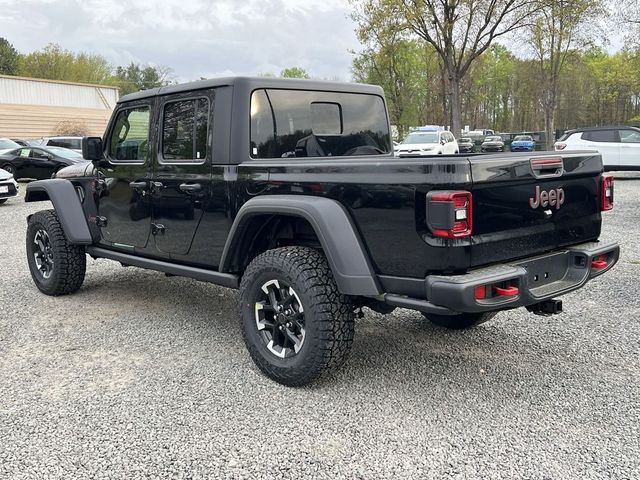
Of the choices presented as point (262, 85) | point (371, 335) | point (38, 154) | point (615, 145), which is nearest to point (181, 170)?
point (262, 85)

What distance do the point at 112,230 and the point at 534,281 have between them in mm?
3476

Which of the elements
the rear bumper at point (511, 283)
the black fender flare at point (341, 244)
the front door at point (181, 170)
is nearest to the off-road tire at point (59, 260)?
the front door at point (181, 170)

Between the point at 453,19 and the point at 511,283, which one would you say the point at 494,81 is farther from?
the point at 511,283

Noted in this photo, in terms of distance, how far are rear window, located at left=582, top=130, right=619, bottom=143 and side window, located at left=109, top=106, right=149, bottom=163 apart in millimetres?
15546

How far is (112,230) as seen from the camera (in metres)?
5.08

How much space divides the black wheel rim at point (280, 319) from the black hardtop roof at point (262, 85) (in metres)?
1.40

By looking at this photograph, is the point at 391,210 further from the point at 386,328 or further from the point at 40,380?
the point at 40,380

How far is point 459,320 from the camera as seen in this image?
174 inches

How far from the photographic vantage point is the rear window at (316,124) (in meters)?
4.07

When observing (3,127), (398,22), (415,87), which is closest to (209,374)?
(398,22)

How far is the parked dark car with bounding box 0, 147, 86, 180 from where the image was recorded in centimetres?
1792

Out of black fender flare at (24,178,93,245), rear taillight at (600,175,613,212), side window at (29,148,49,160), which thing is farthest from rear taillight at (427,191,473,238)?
side window at (29,148,49,160)

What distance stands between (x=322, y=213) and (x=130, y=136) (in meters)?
2.37

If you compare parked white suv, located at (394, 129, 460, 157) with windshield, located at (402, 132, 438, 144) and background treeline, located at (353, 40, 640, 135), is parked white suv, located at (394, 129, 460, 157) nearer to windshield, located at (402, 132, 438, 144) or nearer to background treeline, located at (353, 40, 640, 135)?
windshield, located at (402, 132, 438, 144)
